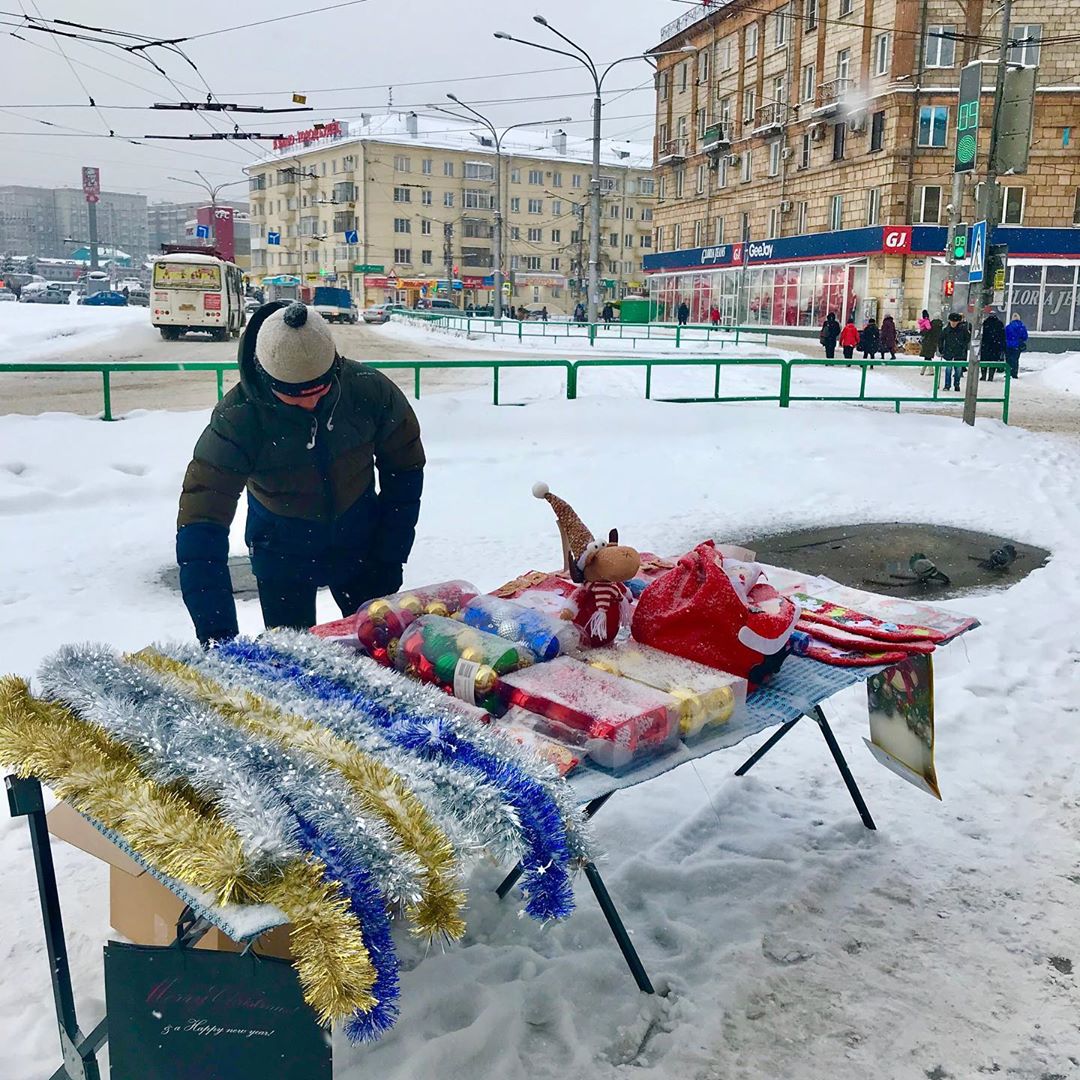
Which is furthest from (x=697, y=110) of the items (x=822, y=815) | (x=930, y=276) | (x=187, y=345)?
(x=822, y=815)

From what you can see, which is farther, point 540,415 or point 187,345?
point 187,345

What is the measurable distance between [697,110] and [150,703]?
52.8m

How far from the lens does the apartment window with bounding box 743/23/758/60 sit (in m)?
44.6

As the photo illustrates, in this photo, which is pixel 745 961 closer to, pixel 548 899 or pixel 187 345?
pixel 548 899

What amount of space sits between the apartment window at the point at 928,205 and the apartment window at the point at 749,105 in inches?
457

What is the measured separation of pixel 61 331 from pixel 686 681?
35303 millimetres

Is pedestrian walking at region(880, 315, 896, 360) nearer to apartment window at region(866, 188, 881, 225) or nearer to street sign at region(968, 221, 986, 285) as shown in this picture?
apartment window at region(866, 188, 881, 225)

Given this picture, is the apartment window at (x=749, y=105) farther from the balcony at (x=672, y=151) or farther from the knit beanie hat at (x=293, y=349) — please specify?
the knit beanie hat at (x=293, y=349)

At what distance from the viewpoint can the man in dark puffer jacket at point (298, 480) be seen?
10.0 ft

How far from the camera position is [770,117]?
1716 inches

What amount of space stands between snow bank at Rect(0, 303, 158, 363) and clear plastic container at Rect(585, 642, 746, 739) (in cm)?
2365

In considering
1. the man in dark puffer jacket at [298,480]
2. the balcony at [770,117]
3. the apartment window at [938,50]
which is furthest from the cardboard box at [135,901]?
the balcony at [770,117]

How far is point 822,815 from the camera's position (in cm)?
373

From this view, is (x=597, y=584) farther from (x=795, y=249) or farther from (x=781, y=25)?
(x=781, y=25)
